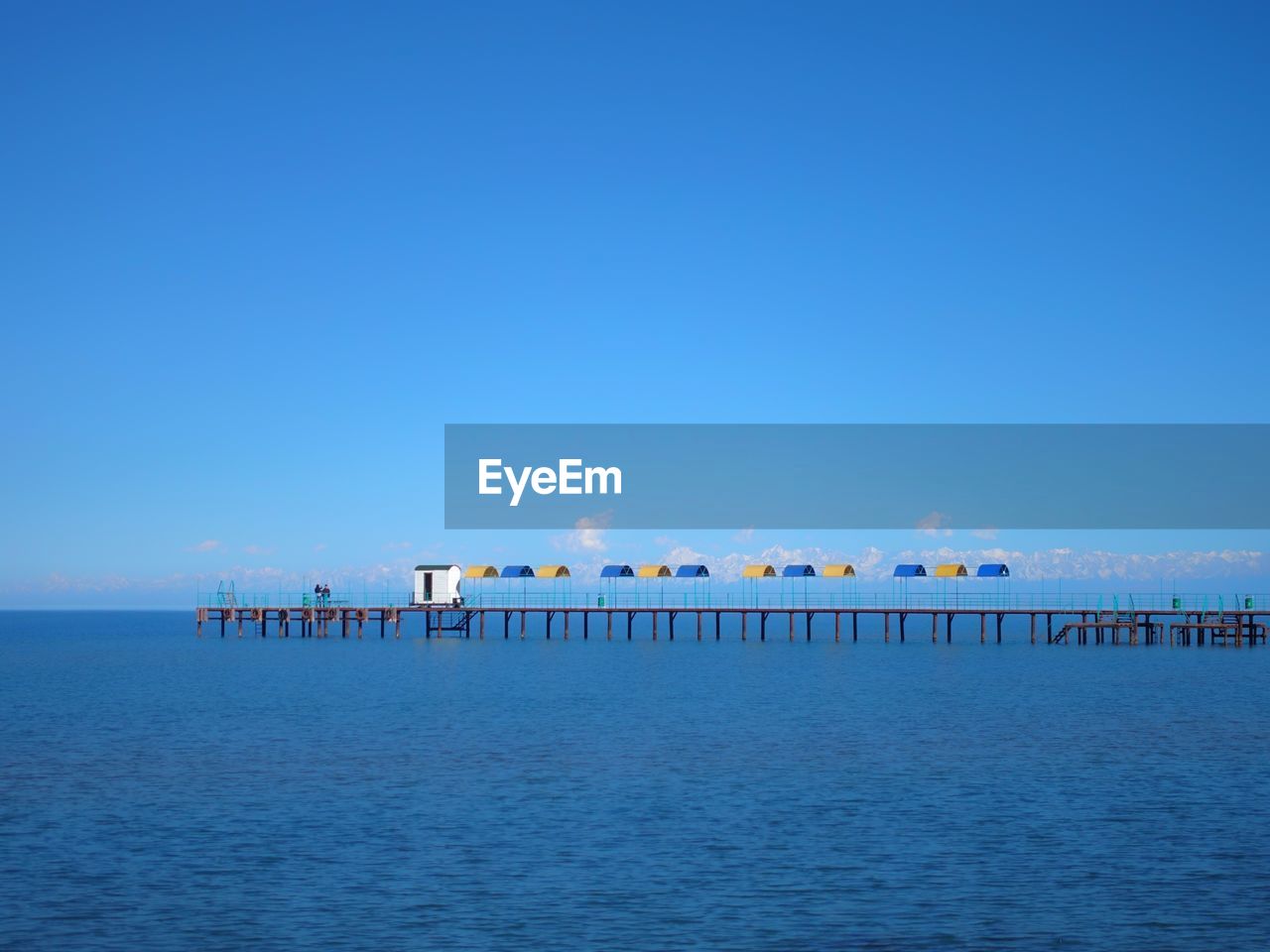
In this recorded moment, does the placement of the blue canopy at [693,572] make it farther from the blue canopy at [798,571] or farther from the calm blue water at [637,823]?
the calm blue water at [637,823]

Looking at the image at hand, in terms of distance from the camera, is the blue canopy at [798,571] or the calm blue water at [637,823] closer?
the calm blue water at [637,823]

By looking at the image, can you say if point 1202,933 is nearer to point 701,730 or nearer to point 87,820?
point 87,820

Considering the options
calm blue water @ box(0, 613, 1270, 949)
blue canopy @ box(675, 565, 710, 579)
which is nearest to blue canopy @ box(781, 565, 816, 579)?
blue canopy @ box(675, 565, 710, 579)

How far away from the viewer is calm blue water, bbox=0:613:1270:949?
72.3 ft

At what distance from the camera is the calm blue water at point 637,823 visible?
22.0 meters

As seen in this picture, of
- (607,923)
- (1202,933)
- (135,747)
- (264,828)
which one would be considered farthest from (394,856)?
(135,747)

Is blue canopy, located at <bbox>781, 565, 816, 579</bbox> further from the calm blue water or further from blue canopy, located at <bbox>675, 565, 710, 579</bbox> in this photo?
the calm blue water

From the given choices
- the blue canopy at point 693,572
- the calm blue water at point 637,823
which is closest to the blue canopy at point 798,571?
the blue canopy at point 693,572

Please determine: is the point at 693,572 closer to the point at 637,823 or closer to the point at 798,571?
the point at 798,571

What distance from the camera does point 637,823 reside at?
1188 inches

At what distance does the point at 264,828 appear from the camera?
96.6ft

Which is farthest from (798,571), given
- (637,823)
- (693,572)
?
(637,823)

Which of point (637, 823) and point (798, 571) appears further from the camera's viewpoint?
point (798, 571)

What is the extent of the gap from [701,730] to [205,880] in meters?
26.4
